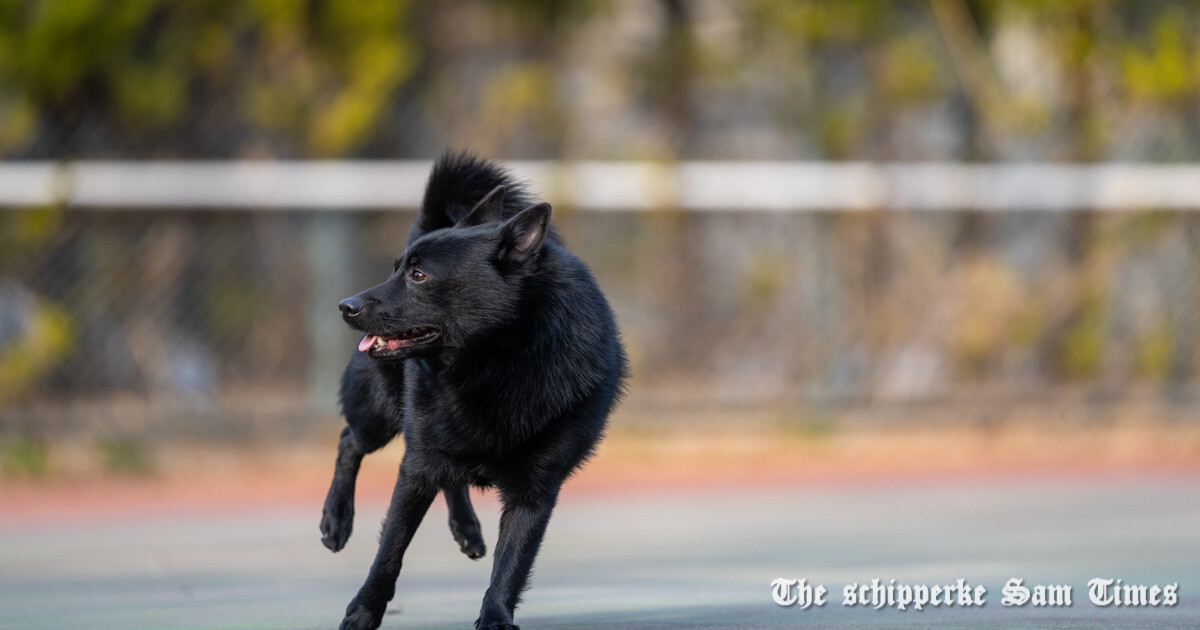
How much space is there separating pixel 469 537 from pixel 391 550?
83cm

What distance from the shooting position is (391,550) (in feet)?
14.5

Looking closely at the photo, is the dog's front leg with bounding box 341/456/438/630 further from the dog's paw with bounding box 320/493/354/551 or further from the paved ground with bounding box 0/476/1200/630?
the dog's paw with bounding box 320/493/354/551

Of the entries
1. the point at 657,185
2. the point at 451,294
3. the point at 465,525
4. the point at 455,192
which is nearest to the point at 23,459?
the point at 657,185

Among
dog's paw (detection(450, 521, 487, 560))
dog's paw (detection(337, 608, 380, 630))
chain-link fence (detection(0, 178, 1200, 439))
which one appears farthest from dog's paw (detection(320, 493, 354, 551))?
chain-link fence (detection(0, 178, 1200, 439))

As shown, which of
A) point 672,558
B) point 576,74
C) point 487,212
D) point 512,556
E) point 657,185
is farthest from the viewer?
point 576,74

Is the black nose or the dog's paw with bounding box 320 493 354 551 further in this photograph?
the dog's paw with bounding box 320 493 354 551

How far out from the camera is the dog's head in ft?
14.6

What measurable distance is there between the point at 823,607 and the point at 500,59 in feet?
22.2

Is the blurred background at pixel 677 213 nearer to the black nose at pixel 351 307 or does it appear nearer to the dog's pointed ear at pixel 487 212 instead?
the dog's pointed ear at pixel 487 212

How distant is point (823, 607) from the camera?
5.07 m

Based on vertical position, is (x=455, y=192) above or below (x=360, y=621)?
above

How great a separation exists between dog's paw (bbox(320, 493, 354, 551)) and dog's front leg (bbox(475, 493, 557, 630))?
0.87m

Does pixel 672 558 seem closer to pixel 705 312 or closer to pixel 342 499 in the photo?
pixel 342 499

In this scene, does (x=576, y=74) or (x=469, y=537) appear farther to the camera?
(x=576, y=74)
